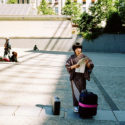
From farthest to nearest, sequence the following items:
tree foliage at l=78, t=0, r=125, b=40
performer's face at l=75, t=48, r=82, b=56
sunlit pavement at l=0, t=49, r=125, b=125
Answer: tree foliage at l=78, t=0, r=125, b=40
performer's face at l=75, t=48, r=82, b=56
sunlit pavement at l=0, t=49, r=125, b=125

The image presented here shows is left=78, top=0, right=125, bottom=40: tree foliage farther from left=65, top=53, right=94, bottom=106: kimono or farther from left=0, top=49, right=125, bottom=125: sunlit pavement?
left=65, top=53, right=94, bottom=106: kimono

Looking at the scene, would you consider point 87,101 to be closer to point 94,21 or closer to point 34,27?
point 34,27

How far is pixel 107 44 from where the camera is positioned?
30203mm

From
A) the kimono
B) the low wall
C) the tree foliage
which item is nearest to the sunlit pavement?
the kimono

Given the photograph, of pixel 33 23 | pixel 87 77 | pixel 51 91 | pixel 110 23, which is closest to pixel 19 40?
pixel 33 23

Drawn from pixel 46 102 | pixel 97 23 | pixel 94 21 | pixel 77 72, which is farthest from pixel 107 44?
pixel 77 72

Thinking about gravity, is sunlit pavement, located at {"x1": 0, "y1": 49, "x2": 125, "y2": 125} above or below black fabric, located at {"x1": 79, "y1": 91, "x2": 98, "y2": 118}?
below

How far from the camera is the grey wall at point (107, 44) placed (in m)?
30.0

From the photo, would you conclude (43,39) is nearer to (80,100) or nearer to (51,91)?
(51,91)

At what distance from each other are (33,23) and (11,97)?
2564cm

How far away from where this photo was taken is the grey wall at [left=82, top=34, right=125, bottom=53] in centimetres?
3003

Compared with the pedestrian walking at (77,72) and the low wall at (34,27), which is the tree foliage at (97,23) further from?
the pedestrian walking at (77,72)

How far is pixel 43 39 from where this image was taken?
1195 inches

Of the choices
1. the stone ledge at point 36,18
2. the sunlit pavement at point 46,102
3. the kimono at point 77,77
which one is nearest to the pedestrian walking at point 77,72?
the kimono at point 77,77
